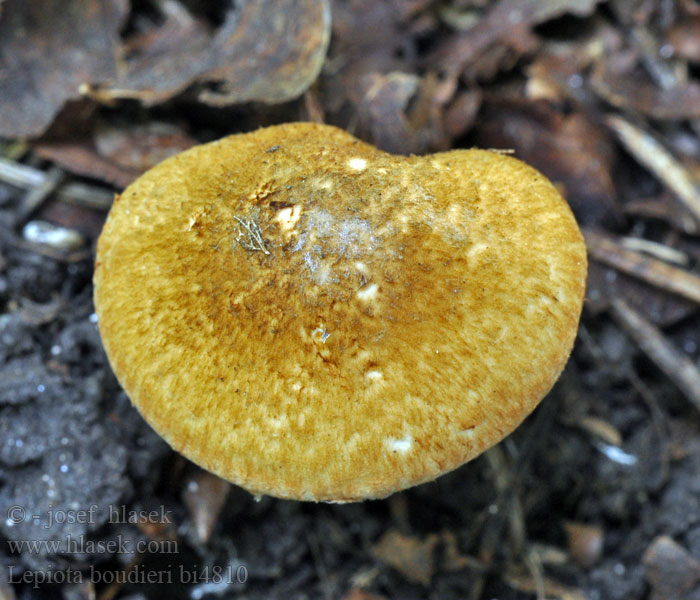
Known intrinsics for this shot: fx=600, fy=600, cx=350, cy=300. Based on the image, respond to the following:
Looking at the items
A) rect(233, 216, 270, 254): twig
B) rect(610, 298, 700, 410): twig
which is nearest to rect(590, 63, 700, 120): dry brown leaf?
rect(610, 298, 700, 410): twig

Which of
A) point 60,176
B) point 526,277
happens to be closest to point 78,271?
point 60,176

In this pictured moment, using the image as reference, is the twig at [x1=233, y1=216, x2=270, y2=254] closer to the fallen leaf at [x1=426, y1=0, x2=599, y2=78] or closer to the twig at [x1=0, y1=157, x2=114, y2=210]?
the twig at [x1=0, y1=157, x2=114, y2=210]

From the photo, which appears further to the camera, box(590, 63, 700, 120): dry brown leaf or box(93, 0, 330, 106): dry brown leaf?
box(590, 63, 700, 120): dry brown leaf

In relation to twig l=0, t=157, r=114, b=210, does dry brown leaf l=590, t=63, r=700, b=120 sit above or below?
below

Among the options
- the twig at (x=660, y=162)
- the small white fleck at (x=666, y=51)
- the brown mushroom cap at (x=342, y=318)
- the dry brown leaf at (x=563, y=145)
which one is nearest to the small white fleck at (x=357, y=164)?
the brown mushroom cap at (x=342, y=318)

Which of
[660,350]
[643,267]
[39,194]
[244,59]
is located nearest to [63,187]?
[39,194]

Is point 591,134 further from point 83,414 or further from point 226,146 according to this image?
point 83,414
